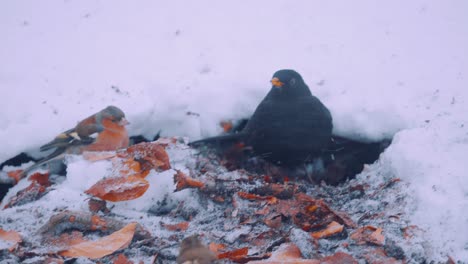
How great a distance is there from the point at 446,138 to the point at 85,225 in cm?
254

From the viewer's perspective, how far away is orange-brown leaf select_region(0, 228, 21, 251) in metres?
2.90

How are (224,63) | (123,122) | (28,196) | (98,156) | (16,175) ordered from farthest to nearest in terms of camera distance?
(224,63), (123,122), (16,175), (98,156), (28,196)

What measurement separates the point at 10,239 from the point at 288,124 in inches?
118

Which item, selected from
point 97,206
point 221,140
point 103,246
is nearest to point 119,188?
point 97,206

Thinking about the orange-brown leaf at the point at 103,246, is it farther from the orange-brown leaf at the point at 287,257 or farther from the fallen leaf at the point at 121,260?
the orange-brown leaf at the point at 287,257

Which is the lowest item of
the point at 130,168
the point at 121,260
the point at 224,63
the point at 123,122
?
the point at 121,260

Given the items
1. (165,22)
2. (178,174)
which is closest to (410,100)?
(178,174)

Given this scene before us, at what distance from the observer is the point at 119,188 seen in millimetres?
3459

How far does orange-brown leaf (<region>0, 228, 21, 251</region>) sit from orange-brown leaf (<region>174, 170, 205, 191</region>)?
3.49 feet

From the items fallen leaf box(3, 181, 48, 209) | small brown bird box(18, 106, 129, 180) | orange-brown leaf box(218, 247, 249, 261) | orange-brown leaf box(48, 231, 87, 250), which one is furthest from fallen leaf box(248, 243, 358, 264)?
small brown bird box(18, 106, 129, 180)

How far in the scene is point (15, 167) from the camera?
4.55m

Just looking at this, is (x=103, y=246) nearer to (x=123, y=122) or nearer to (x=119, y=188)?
(x=119, y=188)

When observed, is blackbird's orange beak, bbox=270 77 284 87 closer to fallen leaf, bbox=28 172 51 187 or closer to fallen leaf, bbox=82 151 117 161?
fallen leaf, bbox=82 151 117 161

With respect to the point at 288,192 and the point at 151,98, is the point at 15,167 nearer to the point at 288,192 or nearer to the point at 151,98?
the point at 151,98
